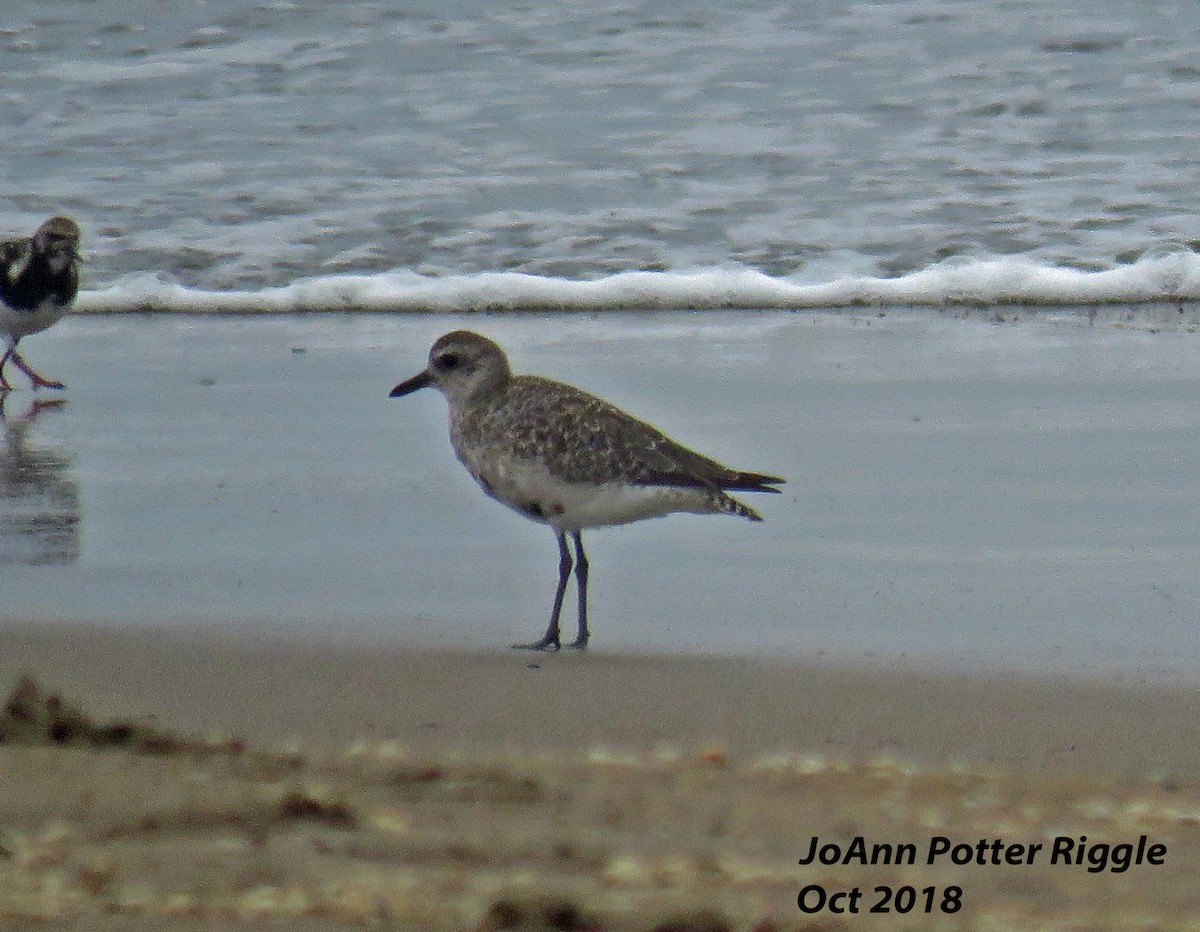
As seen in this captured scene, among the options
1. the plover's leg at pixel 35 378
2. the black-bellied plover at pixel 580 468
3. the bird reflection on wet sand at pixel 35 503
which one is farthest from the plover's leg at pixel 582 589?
the plover's leg at pixel 35 378

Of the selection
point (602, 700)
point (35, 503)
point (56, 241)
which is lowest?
point (602, 700)

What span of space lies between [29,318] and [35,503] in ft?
9.35

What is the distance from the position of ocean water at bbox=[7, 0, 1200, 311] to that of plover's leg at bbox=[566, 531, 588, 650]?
4.53 metres

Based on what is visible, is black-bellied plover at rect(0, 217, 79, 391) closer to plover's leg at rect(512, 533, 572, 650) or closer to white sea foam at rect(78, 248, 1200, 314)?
white sea foam at rect(78, 248, 1200, 314)

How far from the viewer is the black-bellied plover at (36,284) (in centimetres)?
868

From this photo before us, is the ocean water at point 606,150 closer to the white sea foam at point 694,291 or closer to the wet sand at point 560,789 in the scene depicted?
the white sea foam at point 694,291

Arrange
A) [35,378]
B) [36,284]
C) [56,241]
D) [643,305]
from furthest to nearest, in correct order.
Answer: [643,305] < [56,241] < [36,284] < [35,378]

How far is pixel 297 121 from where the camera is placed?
42.2 ft

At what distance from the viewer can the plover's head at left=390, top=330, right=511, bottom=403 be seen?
5.23 m

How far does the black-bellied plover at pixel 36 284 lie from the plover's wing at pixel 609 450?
158 inches

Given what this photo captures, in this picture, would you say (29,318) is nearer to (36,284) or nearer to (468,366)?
(36,284)

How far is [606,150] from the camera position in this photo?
11.9 m

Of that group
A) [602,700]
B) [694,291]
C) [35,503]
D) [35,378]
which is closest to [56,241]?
[35,378]

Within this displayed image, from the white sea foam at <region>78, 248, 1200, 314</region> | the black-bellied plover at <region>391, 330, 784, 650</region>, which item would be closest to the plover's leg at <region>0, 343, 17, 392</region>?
the white sea foam at <region>78, 248, 1200, 314</region>
